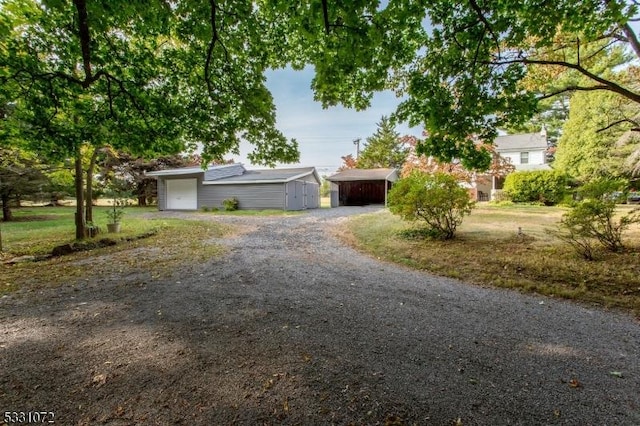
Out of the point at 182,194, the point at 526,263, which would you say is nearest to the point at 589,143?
the point at 526,263

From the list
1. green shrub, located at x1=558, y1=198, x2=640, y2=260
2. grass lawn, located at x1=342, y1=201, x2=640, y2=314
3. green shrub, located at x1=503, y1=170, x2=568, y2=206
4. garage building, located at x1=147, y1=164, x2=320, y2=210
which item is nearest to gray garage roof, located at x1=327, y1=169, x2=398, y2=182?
garage building, located at x1=147, y1=164, x2=320, y2=210

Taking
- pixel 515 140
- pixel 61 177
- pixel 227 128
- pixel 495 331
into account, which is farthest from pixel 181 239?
pixel 515 140

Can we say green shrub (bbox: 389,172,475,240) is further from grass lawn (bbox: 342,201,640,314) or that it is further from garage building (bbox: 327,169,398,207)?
garage building (bbox: 327,169,398,207)

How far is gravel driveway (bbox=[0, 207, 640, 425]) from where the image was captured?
190 cm

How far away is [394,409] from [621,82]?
57.0ft

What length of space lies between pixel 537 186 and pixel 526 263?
17476 mm

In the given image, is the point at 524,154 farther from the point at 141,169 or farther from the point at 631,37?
the point at 141,169

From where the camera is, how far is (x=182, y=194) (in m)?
21.9

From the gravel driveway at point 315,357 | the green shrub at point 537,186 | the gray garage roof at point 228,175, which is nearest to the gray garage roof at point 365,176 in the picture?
the gray garage roof at point 228,175

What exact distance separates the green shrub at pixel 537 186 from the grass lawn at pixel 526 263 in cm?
1225

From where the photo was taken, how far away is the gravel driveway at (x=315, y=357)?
190cm

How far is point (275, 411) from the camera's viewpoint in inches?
74.0

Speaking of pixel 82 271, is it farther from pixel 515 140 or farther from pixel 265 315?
pixel 515 140

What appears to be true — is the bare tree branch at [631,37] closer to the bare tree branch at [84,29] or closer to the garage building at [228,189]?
the bare tree branch at [84,29]
